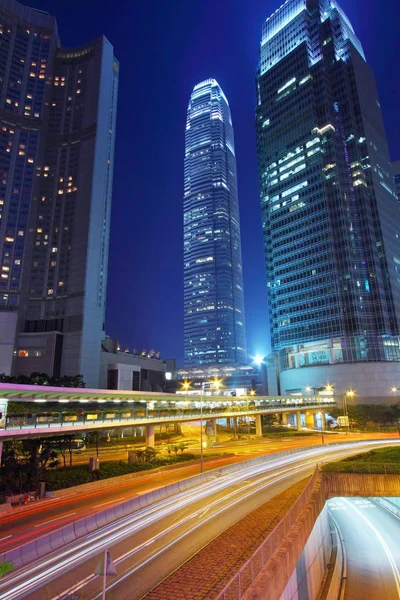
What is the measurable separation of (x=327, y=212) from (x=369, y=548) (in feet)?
392

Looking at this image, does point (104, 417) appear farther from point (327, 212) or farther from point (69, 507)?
point (327, 212)

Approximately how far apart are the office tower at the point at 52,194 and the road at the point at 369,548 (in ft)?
284

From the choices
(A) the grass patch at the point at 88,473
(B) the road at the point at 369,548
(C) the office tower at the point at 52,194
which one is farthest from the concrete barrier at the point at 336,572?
(C) the office tower at the point at 52,194

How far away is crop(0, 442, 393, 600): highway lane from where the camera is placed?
1487cm

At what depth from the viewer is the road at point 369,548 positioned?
28.0m

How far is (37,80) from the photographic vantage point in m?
147

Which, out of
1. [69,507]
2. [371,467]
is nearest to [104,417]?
[69,507]

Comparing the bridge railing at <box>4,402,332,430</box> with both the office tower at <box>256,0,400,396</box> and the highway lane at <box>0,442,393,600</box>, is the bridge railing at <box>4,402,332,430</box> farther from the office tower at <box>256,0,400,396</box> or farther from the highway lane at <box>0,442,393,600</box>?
the office tower at <box>256,0,400,396</box>

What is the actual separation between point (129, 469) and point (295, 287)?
114605 mm

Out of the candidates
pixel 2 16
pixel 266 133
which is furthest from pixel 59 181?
pixel 266 133

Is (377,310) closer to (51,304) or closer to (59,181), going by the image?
(51,304)

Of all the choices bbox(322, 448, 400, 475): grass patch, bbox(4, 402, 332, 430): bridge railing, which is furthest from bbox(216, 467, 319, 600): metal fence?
bbox(4, 402, 332, 430): bridge railing

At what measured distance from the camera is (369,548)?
35375 millimetres

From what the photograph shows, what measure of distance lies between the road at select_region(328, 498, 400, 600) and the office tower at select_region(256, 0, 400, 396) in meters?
76.6
